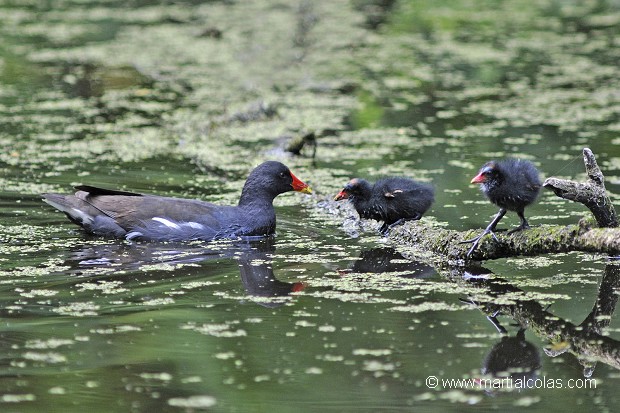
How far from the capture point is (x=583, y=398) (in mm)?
4590

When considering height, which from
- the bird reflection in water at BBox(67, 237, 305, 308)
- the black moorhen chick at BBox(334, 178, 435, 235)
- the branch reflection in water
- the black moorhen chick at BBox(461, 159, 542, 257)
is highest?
the black moorhen chick at BBox(461, 159, 542, 257)

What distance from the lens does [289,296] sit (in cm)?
608

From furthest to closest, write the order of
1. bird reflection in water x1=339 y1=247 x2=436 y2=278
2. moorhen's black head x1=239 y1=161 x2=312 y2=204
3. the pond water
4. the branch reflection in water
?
moorhen's black head x1=239 y1=161 x2=312 y2=204
bird reflection in water x1=339 y1=247 x2=436 y2=278
the branch reflection in water
the pond water

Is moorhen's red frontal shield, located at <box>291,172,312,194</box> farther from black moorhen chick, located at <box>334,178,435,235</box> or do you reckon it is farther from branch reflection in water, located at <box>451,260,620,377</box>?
branch reflection in water, located at <box>451,260,620,377</box>

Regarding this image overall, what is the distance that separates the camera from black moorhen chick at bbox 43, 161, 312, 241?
7613 millimetres

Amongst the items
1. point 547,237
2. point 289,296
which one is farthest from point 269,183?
point 547,237

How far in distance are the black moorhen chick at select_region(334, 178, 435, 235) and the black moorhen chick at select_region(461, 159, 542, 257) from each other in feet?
3.86

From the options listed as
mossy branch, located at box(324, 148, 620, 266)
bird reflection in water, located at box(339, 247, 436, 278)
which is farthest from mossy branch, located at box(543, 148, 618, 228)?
bird reflection in water, located at box(339, 247, 436, 278)

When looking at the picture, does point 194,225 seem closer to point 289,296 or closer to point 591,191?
point 289,296

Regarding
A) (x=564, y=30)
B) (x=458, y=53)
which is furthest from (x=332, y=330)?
(x=564, y=30)

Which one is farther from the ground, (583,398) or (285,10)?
(285,10)

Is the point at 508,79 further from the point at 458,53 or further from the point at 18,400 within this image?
the point at 18,400

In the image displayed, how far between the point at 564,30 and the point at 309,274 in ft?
37.4

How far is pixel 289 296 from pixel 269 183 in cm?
210
